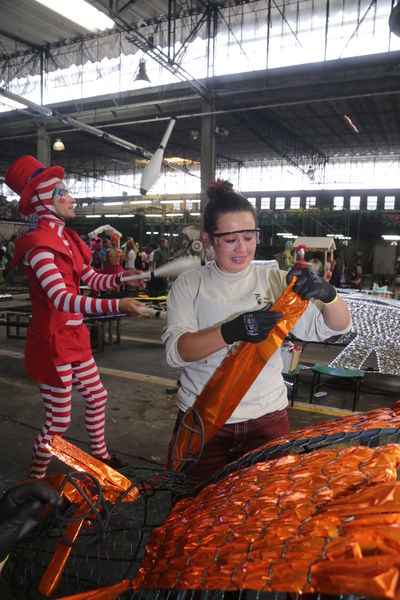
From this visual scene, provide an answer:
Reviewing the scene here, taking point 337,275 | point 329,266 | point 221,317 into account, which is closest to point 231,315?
point 221,317

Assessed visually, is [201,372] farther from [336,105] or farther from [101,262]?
[336,105]

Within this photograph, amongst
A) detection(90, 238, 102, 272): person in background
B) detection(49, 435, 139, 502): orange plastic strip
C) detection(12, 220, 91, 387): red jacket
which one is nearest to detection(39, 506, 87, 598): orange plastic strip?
detection(49, 435, 139, 502): orange plastic strip

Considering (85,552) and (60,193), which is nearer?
(85,552)

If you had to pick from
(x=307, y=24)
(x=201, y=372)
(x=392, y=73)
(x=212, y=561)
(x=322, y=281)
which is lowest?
(x=212, y=561)

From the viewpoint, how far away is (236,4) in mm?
11867

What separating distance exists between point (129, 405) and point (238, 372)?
2.98 metres

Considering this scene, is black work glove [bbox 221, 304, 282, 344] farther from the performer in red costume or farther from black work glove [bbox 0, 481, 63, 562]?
the performer in red costume

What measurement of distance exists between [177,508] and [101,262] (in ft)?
40.0

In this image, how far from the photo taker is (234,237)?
66.5 inches

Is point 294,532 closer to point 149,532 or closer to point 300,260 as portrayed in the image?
point 149,532

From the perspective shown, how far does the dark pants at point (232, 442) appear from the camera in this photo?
1620 mm

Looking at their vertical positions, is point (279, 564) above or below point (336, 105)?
below

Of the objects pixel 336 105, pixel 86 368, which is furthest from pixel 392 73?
pixel 86 368

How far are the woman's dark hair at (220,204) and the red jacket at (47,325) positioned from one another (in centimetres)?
106
